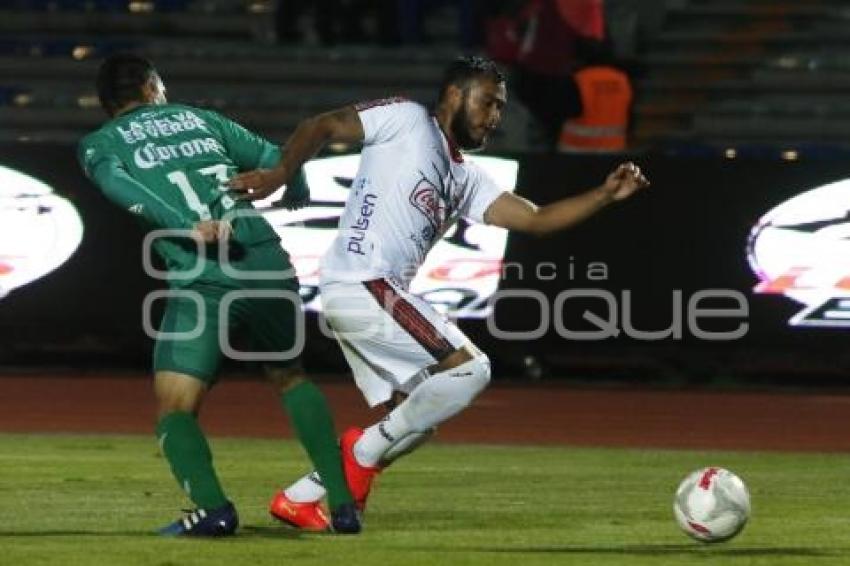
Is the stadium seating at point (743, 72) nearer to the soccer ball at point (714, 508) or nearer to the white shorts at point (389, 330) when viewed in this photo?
the white shorts at point (389, 330)

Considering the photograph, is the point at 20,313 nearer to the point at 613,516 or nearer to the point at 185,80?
the point at 185,80

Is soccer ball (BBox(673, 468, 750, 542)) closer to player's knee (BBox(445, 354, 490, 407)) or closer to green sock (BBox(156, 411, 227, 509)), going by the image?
player's knee (BBox(445, 354, 490, 407))

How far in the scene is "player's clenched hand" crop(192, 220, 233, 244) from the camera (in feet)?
30.9

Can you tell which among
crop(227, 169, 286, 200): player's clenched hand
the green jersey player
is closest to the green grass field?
the green jersey player

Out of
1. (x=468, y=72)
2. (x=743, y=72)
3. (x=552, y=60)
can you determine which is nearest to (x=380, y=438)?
(x=468, y=72)

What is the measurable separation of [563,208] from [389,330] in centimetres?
87

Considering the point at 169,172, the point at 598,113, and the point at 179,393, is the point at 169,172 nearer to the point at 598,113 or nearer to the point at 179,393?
the point at 179,393

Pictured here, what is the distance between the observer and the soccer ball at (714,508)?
9445mm

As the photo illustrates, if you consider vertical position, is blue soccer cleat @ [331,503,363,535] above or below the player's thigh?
below

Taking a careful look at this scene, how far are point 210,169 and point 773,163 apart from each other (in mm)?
8506

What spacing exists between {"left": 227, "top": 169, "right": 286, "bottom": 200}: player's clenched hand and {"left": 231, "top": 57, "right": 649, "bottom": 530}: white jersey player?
0.01 metres

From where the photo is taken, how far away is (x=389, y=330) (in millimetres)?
9688

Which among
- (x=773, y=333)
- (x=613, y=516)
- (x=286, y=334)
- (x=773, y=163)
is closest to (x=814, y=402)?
(x=773, y=333)

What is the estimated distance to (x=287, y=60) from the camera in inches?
918
